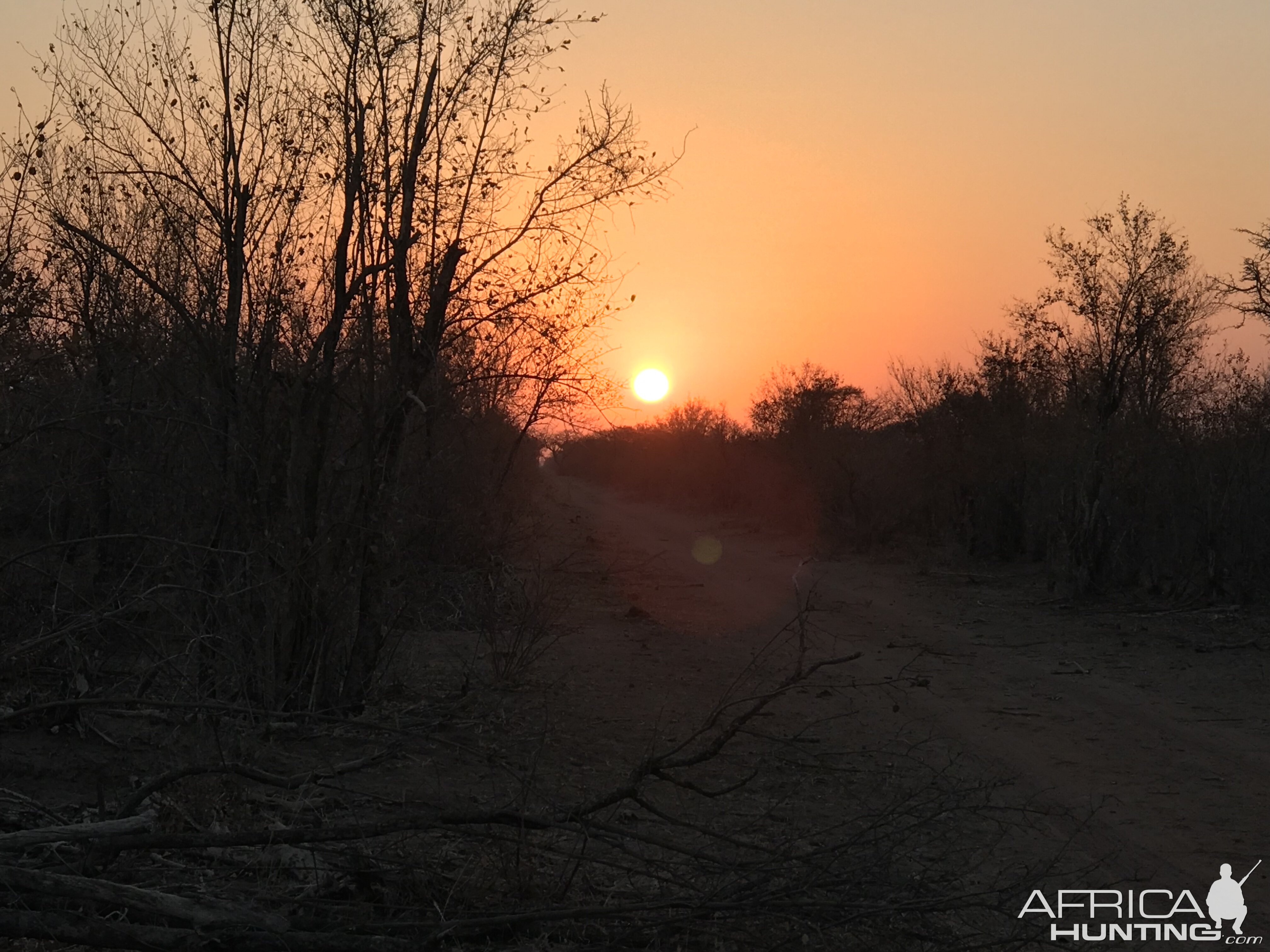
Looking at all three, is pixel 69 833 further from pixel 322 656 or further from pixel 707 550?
pixel 707 550

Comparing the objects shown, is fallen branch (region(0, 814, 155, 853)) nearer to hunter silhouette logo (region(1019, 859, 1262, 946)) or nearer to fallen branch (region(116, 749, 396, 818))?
fallen branch (region(116, 749, 396, 818))

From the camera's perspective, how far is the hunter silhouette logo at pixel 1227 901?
437 cm

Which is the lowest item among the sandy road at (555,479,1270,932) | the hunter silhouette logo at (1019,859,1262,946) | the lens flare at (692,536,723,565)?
the hunter silhouette logo at (1019,859,1262,946)

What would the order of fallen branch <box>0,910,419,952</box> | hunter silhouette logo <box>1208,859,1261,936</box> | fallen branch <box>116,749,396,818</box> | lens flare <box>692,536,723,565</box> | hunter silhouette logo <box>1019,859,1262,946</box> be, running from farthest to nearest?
lens flare <box>692,536,723,565</box> < hunter silhouette logo <box>1208,859,1261,936</box> < hunter silhouette logo <box>1019,859,1262,946</box> < fallen branch <box>116,749,396,818</box> < fallen branch <box>0,910,419,952</box>

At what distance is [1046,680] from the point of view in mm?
9828

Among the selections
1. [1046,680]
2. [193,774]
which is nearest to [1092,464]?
[1046,680]

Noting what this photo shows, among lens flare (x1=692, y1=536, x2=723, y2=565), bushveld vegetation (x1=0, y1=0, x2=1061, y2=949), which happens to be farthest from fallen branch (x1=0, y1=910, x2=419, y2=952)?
lens flare (x1=692, y1=536, x2=723, y2=565)

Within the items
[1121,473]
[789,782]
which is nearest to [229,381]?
[789,782]

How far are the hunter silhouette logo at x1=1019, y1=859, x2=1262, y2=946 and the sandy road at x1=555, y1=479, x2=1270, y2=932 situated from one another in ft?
0.30

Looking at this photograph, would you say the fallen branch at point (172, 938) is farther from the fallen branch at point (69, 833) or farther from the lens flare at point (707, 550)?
the lens flare at point (707, 550)

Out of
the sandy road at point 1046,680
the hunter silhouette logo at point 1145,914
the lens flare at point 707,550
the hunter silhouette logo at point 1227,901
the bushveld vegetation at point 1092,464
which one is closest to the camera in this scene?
the hunter silhouette logo at point 1145,914

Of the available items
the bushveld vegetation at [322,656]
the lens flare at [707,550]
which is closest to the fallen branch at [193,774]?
the bushveld vegetation at [322,656]

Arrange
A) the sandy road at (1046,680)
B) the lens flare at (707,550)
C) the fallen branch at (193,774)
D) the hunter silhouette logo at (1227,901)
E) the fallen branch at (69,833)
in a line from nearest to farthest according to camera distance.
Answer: the fallen branch at (69,833) < the fallen branch at (193,774) < the hunter silhouette logo at (1227,901) < the sandy road at (1046,680) < the lens flare at (707,550)

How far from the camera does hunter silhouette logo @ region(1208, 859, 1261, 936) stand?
14.3 feet
